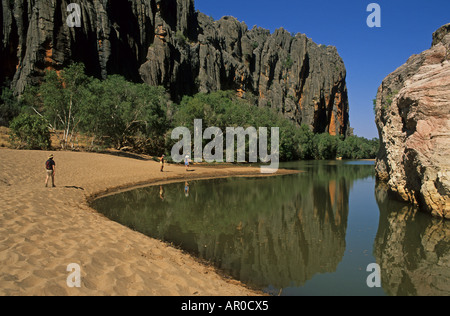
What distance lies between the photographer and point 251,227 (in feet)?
37.3

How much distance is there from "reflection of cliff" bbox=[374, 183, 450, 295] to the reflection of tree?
1.43 meters

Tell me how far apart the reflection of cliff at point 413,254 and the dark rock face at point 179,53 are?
50.5 meters

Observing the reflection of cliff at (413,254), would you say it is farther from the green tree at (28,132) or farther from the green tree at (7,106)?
the green tree at (7,106)

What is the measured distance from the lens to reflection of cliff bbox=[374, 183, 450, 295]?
653 cm

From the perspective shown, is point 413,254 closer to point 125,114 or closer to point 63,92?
point 63,92

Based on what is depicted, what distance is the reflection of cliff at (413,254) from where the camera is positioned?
257 inches

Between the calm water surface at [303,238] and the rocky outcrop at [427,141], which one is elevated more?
the rocky outcrop at [427,141]

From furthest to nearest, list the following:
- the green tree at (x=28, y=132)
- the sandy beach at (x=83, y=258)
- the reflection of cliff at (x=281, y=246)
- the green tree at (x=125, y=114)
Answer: the green tree at (x=125, y=114) → the green tree at (x=28, y=132) → the reflection of cliff at (x=281, y=246) → the sandy beach at (x=83, y=258)

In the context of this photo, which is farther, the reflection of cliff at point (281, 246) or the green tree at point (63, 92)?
the green tree at point (63, 92)

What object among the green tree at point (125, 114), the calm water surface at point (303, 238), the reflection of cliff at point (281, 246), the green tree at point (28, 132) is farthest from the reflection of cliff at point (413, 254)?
the green tree at point (125, 114)

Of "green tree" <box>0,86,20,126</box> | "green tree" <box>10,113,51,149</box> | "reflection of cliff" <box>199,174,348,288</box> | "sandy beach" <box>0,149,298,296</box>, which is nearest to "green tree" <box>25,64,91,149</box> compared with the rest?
"green tree" <box>10,113,51,149</box>

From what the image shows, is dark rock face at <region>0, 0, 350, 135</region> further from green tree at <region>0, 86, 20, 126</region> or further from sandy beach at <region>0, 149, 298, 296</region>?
sandy beach at <region>0, 149, 298, 296</region>
